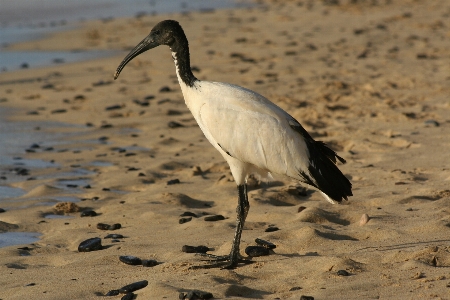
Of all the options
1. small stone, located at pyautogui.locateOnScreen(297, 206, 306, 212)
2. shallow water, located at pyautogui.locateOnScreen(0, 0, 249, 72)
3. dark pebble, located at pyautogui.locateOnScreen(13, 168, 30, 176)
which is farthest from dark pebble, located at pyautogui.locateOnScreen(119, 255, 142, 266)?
shallow water, located at pyautogui.locateOnScreen(0, 0, 249, 72)

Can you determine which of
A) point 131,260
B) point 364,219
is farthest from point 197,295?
point 364,219

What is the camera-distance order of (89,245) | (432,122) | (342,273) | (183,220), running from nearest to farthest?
(342,273) < (89,245) < (183,220) < (432,122)

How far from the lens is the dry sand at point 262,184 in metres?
5.74

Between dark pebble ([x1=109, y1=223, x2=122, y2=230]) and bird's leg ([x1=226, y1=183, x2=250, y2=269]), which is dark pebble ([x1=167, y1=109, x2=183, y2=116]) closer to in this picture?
dark pebble ([x1=109, y1=223, x2=122, y2=230])

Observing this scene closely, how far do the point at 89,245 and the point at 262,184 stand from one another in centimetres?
244

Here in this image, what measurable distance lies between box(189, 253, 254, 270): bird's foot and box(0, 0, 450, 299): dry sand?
99 mm

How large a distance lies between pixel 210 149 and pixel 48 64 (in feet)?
28.4

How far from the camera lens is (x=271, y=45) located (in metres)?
18.4

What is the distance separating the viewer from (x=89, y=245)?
22.1 feet

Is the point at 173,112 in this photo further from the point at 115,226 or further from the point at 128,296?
the point at 128,296

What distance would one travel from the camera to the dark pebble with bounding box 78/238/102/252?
22.1ft

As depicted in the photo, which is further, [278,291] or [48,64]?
[48,64]

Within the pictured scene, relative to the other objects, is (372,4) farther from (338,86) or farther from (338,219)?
(338,219)

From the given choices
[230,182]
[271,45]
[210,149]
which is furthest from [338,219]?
[271,45]
